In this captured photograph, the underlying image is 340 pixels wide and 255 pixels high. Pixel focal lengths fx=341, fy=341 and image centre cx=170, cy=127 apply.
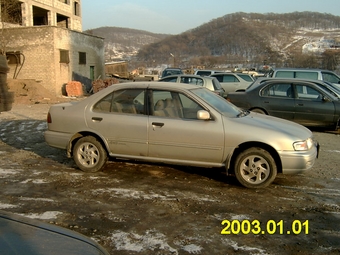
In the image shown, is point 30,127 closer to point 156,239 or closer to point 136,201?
point 136,201

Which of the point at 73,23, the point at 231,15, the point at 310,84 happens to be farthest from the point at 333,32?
the point at 310,84

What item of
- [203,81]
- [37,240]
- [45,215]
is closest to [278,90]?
[203,81]

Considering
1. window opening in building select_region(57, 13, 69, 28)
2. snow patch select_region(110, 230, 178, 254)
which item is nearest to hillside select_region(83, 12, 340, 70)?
window opening in building select_region(57, 13, 69, 28)

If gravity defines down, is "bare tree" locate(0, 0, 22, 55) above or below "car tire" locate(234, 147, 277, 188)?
above

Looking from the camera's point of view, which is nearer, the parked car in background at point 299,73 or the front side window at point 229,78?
the parked car in background at point 299,73

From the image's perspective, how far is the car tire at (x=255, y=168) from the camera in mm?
5156

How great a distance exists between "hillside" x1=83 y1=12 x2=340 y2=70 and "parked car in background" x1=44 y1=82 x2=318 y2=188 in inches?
3843

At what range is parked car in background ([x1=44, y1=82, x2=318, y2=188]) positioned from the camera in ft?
17.0

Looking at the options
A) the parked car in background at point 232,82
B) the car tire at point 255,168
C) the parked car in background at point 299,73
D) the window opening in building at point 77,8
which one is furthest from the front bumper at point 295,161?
the window opening in building at point 77,8

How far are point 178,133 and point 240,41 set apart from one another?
145 meters

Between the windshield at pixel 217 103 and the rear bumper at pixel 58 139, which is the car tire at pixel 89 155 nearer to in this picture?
the rear bumper at pixel 58 139

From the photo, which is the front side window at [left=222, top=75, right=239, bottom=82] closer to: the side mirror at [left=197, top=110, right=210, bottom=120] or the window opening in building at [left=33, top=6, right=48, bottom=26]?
the side mirror at [left=197, top=110, right=210, bottom=120]

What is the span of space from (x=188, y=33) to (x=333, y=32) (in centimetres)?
6842
